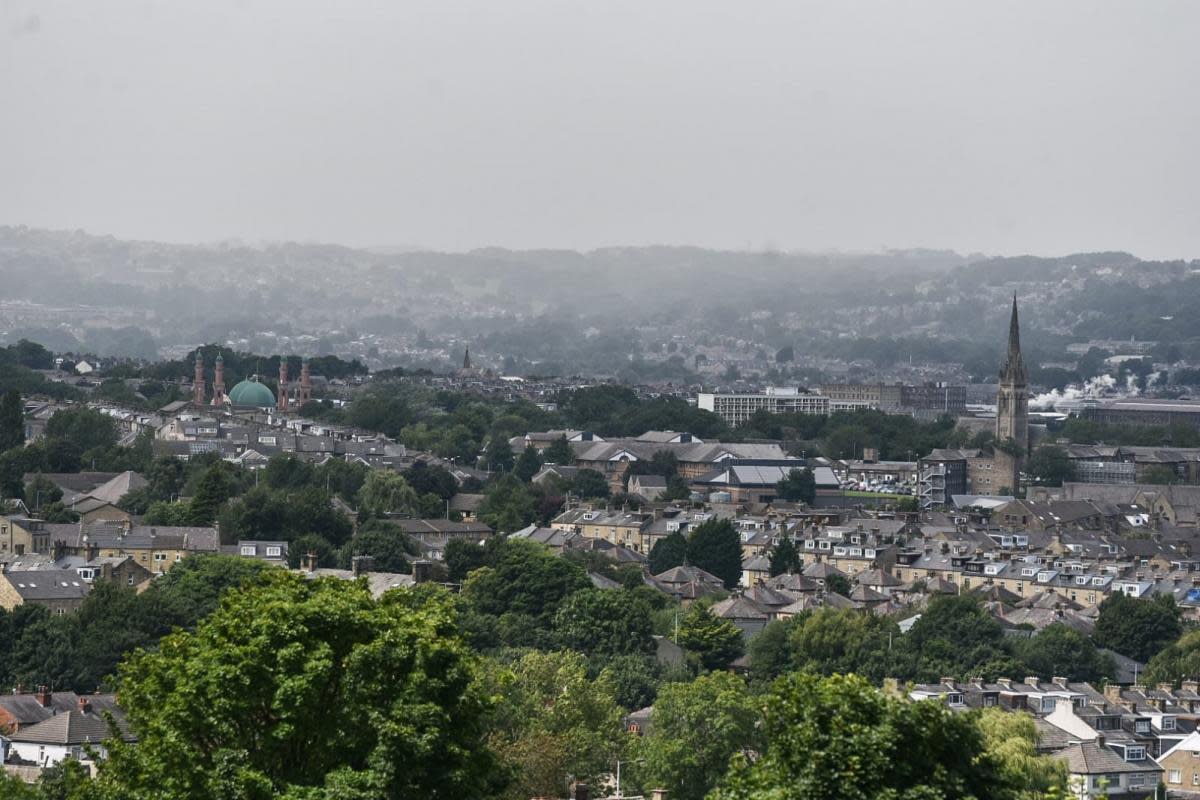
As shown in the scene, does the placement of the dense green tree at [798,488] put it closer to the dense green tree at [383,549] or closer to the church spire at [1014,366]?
the church spire at [1014,366]

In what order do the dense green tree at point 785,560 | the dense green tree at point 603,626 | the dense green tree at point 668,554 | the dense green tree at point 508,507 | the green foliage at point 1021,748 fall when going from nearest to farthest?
the green foliage at point 1021,748
the dense green tree at point 603,626
the dense green tree at point 785,560
the dense green tree at point 668,554
the dense green tree at point 508,507

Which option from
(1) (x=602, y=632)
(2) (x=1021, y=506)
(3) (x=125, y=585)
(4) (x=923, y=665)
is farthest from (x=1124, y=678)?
(2) (x=1021, y=506)

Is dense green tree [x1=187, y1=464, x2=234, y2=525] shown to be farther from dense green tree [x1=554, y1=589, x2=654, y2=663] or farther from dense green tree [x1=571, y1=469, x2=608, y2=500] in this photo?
dense green tree [x1=571, y1=469, x2=608, y2=500]

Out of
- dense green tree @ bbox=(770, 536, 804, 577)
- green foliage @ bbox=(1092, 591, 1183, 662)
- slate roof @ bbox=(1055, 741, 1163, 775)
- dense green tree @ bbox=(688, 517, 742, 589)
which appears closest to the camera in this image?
slate roof @ bbox=(1055, 741, 1163, 775)

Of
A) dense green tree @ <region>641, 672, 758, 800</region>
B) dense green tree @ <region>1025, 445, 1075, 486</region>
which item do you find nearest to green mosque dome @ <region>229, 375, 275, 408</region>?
dense green tree @ <region>1025, 445, 1075, 486</region>

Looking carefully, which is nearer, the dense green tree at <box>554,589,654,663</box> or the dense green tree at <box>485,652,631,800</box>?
the dense green tree at <box>485,652,631,800</box>

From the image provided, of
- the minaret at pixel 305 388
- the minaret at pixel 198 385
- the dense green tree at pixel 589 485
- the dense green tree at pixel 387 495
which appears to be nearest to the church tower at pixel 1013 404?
the dense green tree at pixel 589 485

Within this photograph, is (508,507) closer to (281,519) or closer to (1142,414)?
(281,519)

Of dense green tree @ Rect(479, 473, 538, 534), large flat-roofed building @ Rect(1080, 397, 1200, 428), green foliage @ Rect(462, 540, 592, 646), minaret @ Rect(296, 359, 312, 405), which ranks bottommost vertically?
large flat-roofed building @ Rect(1080, 397, 1200, 428)
